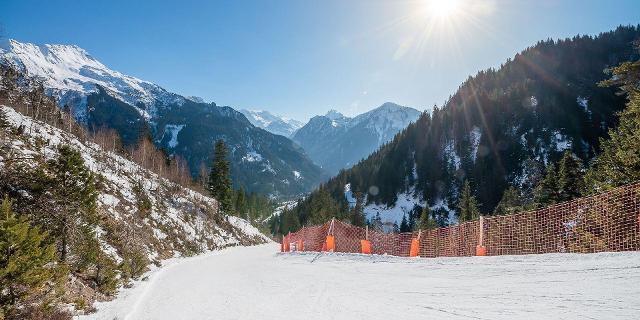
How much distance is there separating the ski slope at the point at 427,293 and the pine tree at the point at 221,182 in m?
57.7

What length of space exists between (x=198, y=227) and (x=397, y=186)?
374 ft

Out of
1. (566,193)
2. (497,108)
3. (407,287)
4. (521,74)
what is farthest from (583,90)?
(407,287)

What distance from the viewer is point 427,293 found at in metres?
10.3

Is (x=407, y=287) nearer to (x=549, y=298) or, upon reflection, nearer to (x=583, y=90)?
(x=549, y=298)

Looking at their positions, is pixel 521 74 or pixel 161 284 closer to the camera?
pixel 161 284

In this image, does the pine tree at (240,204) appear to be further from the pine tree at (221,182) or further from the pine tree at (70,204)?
the pine tree at (70,204)

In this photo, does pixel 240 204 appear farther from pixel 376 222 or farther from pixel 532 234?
pixel 532 234

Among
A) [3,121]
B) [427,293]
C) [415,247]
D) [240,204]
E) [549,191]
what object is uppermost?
[3,121]

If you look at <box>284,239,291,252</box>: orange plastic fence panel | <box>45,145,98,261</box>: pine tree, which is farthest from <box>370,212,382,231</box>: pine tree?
<box>45,145,98,261</box>: pine tree

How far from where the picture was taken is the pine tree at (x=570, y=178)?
99.5ft

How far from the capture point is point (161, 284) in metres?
17.9

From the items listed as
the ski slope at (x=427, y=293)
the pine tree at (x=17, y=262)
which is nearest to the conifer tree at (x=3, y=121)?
the ski slope at (x=427, y=293)

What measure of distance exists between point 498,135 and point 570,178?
13636 cm

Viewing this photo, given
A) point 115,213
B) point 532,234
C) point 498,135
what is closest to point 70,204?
point 115,213
